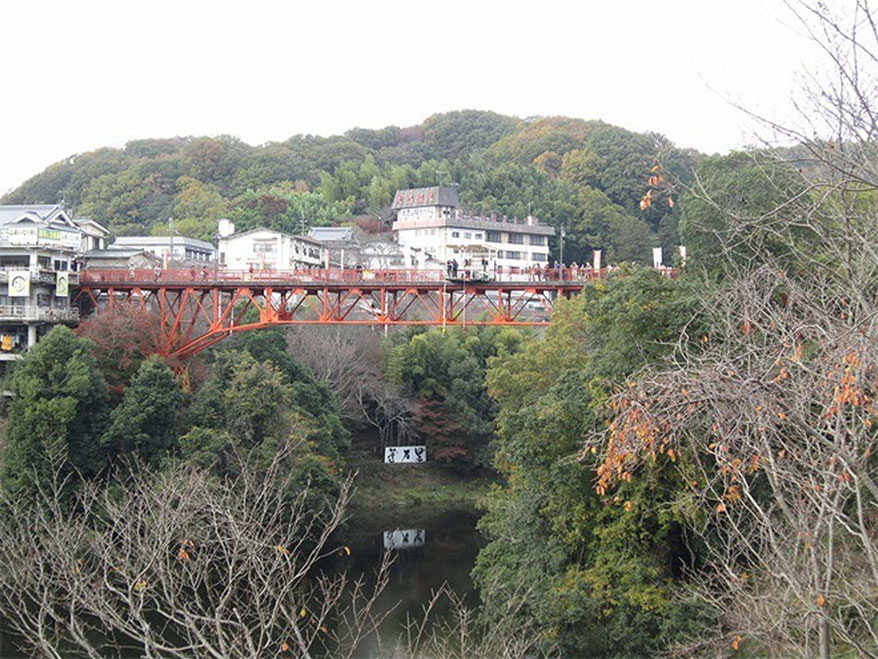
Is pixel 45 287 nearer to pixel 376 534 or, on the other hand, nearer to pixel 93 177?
pixel 376 534

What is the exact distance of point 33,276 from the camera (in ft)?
96.7

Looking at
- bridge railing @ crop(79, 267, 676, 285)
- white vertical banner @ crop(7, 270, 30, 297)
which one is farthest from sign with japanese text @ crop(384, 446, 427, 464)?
white vertical banner @ crop(7, 270, 30, 297)

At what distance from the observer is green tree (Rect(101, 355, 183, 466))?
82.1ft

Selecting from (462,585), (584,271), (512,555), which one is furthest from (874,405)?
(584,271)

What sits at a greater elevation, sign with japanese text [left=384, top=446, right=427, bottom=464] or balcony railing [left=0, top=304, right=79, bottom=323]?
balcony railing [left=0, top=304, right=79, bottom=323]

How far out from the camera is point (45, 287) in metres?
30.7

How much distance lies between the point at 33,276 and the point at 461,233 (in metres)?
31.2

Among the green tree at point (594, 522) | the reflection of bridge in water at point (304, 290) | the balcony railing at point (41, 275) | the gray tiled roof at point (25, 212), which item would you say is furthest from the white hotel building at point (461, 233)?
the green tree at point (594, 522)

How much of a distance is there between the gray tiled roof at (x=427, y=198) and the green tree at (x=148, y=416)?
33.0 metres

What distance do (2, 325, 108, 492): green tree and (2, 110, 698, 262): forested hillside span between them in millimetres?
30108

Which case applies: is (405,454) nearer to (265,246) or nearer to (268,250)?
(268,250)

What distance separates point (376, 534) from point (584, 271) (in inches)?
429

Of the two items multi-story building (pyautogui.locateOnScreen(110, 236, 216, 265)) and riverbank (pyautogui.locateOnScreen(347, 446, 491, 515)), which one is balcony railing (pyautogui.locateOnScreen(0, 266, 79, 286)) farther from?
multi-story building (pyautogui.locateOnScreen(110, 236, 216, 265))

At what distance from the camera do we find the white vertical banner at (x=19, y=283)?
29359 millimetres
